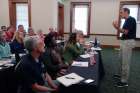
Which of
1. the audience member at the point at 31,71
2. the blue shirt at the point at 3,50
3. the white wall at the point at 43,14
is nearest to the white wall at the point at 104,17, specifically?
the white wall at the point at 43,14

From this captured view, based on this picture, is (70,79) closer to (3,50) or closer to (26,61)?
(26,61)

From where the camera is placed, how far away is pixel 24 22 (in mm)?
8500

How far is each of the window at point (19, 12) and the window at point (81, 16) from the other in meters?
2.44

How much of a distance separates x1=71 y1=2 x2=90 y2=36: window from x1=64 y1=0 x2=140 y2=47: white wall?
21 centimetres

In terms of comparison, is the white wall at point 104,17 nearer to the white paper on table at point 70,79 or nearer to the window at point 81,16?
the window at point 81,16

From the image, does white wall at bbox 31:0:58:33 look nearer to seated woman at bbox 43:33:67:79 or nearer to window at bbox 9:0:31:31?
window at bbox 9:0:31:31

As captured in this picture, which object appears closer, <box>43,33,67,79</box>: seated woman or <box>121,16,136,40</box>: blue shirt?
<box>43,33,67,79</box>: seated woman

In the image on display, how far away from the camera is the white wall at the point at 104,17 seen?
9367mm

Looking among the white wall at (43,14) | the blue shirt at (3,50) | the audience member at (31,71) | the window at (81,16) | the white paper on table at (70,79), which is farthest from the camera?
the window at (81,16)

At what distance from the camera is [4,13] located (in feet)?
26.2

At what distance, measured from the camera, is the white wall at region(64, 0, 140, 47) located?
9367 millimetres

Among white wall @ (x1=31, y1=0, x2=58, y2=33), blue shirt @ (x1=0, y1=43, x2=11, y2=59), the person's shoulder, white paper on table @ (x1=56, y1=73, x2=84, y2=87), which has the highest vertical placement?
white wall @ (x1=31, y1=0, x2=58, y2=33)

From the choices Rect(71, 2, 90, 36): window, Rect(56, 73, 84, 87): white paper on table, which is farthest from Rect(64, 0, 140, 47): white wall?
Rect(56, 73, 84, 87): white paper on table

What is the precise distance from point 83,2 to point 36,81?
7908 millimetres
